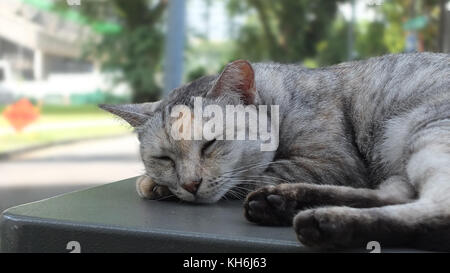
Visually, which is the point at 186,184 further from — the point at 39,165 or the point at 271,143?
the point at 39,165

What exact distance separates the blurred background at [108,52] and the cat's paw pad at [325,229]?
4.84m

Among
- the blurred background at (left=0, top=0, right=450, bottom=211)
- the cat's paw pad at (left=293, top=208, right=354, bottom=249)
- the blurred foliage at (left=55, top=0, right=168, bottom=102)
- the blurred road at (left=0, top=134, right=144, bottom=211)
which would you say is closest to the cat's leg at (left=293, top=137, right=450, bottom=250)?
the cat's paw pad at (left=293, top=208, right=354, bottom=249)

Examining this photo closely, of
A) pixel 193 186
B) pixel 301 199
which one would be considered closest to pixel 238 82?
pixel 193 186

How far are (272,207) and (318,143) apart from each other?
468 millimetres

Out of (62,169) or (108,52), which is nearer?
(62,169)

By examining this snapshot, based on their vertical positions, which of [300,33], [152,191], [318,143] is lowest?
[152,191]

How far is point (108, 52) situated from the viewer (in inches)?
515

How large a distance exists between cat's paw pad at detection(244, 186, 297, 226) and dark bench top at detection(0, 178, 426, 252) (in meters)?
0.03

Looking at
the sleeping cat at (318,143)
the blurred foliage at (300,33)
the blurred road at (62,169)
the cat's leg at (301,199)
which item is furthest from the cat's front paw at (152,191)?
the blurred foliage at (300,33)

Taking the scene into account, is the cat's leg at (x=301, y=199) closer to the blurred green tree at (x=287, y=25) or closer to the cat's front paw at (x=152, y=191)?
the cat's front paw at (x=152, y=191)

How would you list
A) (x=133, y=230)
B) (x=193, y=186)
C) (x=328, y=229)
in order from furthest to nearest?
(x=193, y=186) → (x=133, y=230) → (x=328, y=229)

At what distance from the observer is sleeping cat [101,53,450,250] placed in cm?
144

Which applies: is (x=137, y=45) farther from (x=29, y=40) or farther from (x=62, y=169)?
(x=62, y=169)

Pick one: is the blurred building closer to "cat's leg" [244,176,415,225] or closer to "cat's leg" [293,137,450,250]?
"cat's leg" [244,176,415,225]
